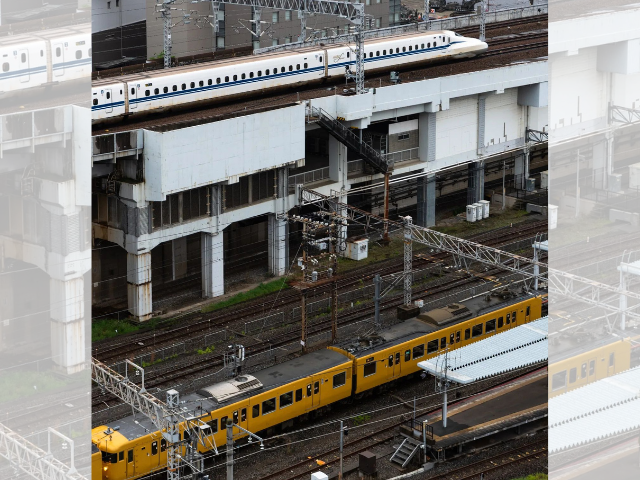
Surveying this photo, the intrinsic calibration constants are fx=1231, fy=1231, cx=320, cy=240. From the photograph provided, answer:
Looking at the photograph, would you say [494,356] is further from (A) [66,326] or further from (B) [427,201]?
(B) [427,201]

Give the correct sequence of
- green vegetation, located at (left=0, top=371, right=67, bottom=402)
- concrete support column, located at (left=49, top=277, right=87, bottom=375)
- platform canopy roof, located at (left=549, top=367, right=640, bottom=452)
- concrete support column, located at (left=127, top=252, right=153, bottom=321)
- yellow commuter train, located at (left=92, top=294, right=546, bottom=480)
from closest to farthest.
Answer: platform canopy roof, located at (left=549, top=367, right=640, bottom=452) < concrete support column, located at (left=49, top=277, right=87, bottom=375) < green vegetation, located at (left=0, top=371, right=67, bottom=402) < yellow commuter train, located at (left=92, top=294, right=546, bottom=480) < concrete support column, located at (left=127, top=252, right=153, bottom=321)

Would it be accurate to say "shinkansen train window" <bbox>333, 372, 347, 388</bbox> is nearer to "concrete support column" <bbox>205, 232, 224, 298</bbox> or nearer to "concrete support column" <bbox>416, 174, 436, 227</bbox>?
"concrete support column" <bbox>205, 232, 224, 298</bbox>

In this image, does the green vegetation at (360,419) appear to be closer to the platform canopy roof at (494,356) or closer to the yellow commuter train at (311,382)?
the yellow commuter train at (311,382)

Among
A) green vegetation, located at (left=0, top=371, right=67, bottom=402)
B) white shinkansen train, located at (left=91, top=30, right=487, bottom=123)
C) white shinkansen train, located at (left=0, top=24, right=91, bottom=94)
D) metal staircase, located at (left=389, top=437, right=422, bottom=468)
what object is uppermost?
white shinkansen train, located at (left=0, top=24, right=91, bottom=94)

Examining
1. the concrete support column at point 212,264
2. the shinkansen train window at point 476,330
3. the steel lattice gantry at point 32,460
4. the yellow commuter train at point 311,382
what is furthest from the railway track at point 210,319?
the steel lattice gantry at point 32,460

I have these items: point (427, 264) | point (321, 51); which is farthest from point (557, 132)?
point (321, 51)

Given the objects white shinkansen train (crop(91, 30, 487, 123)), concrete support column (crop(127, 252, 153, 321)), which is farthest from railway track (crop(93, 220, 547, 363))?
white shinkansen train (crop(91, 30, 487, 123))

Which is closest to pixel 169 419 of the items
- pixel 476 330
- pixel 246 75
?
pixel 476 330

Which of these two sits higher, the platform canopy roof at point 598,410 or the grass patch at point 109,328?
the platform canopy roof at point 598,410
